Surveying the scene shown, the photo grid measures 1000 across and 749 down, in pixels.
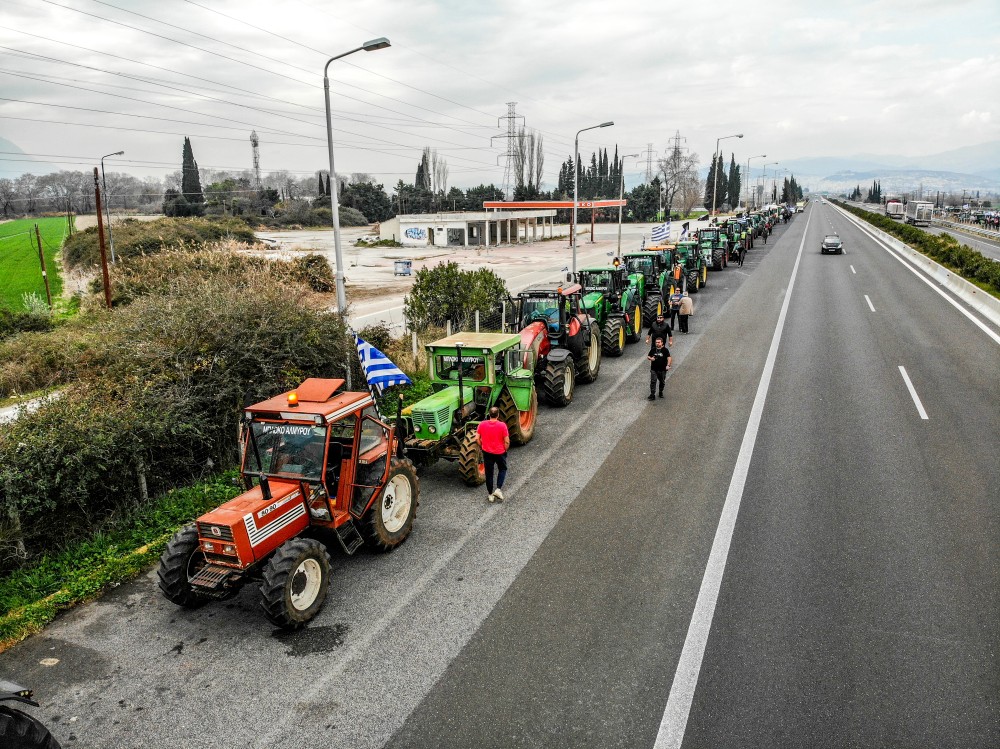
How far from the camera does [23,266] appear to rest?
1790 inches

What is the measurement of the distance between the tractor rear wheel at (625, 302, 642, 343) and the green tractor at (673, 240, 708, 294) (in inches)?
268

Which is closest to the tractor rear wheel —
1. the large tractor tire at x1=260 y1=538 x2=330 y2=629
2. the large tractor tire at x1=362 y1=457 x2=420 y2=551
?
the large tractor tire at x1=362 y1=457 x2=420 y2=551

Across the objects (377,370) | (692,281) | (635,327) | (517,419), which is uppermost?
(692,281)

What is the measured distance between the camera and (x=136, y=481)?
9180 millimetres

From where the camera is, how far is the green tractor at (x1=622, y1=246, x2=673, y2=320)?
21.9m

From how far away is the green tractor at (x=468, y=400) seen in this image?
984 centimetres

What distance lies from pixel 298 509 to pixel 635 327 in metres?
14.7

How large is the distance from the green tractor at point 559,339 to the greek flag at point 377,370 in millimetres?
2649

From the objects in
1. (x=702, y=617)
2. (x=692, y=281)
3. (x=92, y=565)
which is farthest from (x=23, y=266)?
(x=702, y=617)

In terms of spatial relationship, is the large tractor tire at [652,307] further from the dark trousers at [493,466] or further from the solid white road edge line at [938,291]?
the dark trousers at [493,466]

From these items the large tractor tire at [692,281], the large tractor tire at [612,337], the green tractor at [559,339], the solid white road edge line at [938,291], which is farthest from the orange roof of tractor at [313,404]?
the large tractor tire at [692,281]

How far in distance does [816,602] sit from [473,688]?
146 inches

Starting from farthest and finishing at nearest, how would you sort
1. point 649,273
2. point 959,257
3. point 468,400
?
point 959,257, point 649,273, point 468,400

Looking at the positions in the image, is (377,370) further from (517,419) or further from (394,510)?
(394,510)
